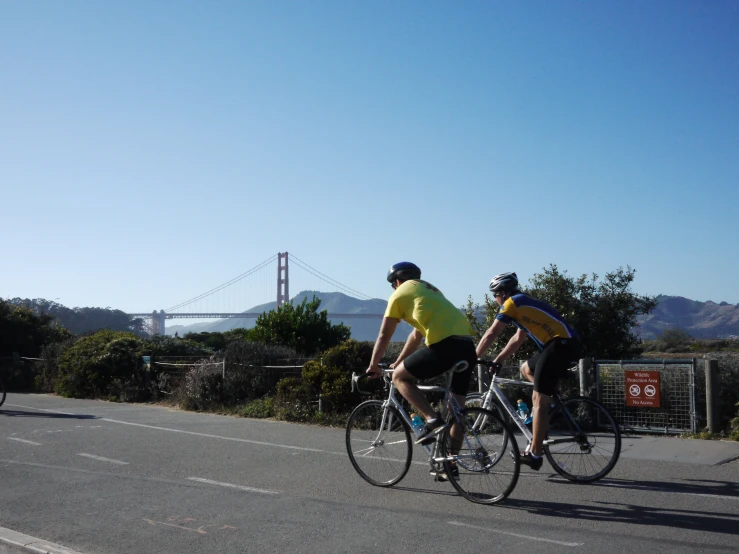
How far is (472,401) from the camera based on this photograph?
7441mm

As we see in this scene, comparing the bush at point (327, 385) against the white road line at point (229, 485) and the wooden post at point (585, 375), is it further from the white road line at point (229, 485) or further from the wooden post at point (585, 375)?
the white road line at point (229, 485)

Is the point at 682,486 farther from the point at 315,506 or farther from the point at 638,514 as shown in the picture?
the point at 315,506

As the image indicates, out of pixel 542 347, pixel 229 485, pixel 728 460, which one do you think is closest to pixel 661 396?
pixel 728 460

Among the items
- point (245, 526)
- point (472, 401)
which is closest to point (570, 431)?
point (472, 401)

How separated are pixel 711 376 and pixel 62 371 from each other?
16.0m

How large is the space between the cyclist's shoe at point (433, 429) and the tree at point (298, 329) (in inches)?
793

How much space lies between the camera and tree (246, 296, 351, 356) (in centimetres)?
2723

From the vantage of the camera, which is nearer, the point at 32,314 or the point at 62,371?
the point at 62,371

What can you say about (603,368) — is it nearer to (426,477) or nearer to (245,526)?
(426,477)

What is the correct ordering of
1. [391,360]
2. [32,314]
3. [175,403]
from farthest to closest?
[32,314], [175,403], [391,360]

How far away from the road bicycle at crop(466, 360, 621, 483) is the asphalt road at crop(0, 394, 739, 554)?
173mm

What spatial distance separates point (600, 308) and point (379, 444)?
46.6ft

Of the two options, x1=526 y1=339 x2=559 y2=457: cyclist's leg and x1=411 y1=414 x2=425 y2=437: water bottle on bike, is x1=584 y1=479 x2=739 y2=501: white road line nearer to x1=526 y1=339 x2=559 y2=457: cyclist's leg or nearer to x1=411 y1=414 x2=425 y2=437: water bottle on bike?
x1=526 y1=339 x2=559 y2=457: cyclist's leg

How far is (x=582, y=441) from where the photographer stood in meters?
7.12
